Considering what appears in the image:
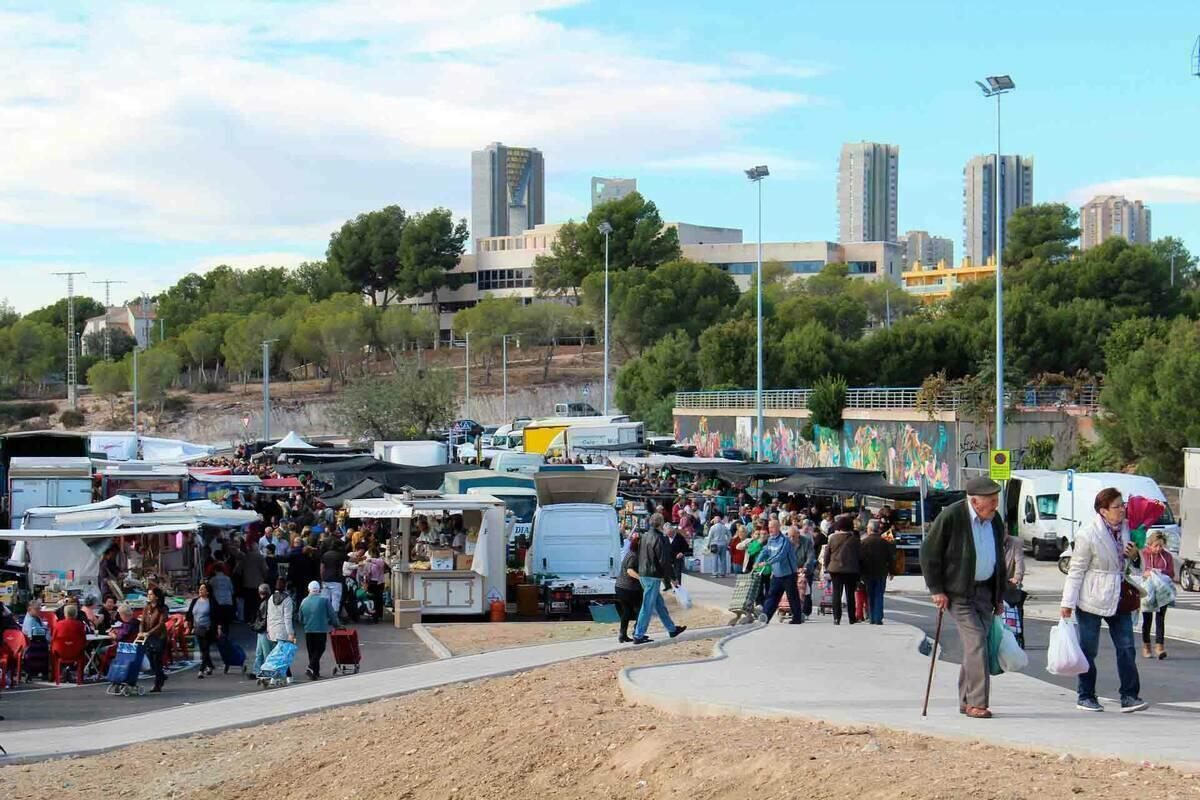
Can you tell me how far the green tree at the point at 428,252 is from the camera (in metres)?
129

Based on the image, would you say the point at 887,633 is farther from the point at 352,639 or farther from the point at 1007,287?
the point at 1007,287

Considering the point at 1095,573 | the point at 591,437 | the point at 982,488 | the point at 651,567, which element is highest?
the point at 982,488

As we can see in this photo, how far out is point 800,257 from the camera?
471 ft

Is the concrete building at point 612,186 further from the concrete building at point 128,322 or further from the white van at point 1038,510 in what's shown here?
the white van at point 1038,510

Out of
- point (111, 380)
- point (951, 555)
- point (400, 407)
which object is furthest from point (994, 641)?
point (111, 380)

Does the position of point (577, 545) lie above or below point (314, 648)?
above

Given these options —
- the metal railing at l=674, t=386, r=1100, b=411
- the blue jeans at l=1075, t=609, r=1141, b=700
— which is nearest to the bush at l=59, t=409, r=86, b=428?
the metal railing at l=674, t=386, r=1100, b=411

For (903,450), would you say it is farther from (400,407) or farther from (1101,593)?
(1101,593)

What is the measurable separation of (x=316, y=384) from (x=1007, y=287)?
58.1 meters

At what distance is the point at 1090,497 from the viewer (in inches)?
1238

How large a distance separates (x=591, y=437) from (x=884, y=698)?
138 feet

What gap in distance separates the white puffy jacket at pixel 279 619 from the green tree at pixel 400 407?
58.6 m

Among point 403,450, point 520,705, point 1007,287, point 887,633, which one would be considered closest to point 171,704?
point 520,705

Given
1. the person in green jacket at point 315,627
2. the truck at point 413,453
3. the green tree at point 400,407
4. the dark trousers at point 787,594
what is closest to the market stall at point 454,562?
the person in green jacket at point 315,627
